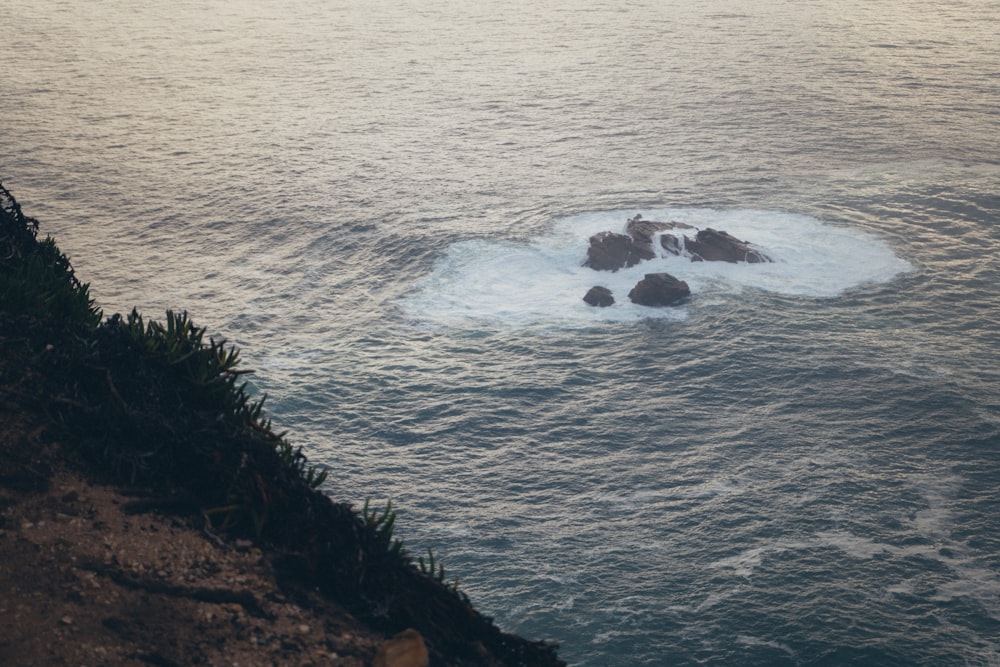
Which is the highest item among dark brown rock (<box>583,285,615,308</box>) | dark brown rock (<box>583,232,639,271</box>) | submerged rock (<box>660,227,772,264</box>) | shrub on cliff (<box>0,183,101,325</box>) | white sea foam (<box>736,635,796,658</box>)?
submerged rock (<box>660,227,772,264</box>)

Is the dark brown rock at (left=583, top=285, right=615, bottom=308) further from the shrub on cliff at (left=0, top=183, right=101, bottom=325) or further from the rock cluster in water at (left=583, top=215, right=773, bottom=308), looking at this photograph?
the shrub on cliff at (left=0, top=183, right=101, bottom=325)

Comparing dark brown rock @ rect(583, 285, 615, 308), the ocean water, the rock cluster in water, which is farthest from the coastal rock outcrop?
dark brown rock @ rect(583, 285, 615, 308)

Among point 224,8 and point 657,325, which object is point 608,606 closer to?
point 657,325

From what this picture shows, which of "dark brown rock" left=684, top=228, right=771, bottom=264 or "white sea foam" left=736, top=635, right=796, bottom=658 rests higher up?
"dark brown rock" left=684, top=228, right=771, bottom=264

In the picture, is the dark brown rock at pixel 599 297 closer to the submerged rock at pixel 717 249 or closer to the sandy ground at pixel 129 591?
the submerged rock at pixel 717 249

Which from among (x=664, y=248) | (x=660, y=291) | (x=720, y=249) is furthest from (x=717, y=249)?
(x=660, y=291)

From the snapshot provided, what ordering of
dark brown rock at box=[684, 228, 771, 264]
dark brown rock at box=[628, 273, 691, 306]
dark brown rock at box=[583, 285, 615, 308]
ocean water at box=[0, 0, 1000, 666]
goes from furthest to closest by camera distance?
1. dark brown rock at box=[684, 228, 771, 264]
2. dark brown rock at box=[583, 285, 615, 308]
3. dark brown rock at box=[628, 273, 691, 306]
4. ocean water at box=[0, 0, 1000, 666]

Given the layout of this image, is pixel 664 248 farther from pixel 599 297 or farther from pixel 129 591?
pixel 129 591
